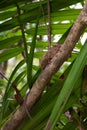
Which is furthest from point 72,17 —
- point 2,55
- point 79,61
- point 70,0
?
point 79,61

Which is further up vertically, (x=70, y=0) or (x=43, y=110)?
(x=70, y=0)

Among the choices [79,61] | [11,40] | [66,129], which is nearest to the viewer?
[79,61]

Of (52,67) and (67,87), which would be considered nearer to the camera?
(67,87)

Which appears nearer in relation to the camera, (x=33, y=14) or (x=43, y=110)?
(x=43, y=110)

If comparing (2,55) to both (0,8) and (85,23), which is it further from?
(85,23)

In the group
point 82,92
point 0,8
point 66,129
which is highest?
point 0,8

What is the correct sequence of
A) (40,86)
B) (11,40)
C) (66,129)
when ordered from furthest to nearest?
1. (11,40)
2. (66,129)
3. (40,86)

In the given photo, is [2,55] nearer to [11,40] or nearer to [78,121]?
[11,40]
